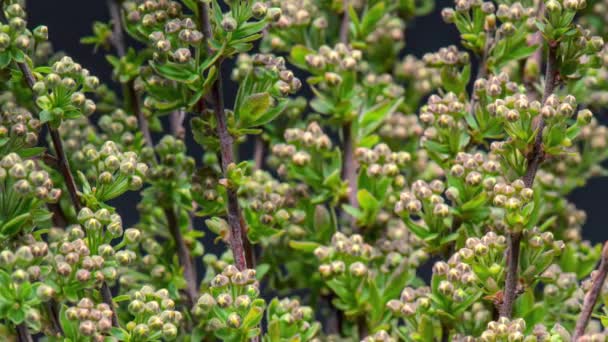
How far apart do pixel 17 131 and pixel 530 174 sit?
1.35 ft

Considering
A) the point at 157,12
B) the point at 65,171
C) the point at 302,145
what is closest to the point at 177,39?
the point at 157,12

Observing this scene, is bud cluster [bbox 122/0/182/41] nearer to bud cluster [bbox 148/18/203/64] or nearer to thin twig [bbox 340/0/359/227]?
bud cluster [bbox 148/18/203/64]

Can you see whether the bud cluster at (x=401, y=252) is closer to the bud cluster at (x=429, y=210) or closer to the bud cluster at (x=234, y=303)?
the bud cluster at (x=429, y=210)

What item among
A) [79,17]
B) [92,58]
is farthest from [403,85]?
[79,17]

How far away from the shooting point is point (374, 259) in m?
1.03

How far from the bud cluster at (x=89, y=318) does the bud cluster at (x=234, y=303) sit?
9cm

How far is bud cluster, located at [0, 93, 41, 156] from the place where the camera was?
0.79m

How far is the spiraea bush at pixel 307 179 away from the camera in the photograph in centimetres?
78

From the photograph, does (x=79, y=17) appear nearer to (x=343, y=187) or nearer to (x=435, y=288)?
(x=343, y=187)

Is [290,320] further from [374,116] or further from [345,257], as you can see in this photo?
[374,116]

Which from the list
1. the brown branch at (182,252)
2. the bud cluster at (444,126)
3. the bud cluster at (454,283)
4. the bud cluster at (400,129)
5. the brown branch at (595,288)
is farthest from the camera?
the bud cluster at (400,129)

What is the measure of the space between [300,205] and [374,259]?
0.11m

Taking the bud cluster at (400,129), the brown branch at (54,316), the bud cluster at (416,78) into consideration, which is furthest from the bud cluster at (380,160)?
the brown branch at (54,316)

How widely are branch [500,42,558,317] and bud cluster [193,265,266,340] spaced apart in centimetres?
20
